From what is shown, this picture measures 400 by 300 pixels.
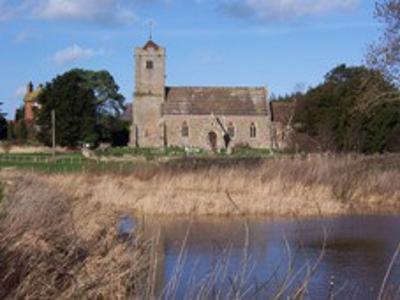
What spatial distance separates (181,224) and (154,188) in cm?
416


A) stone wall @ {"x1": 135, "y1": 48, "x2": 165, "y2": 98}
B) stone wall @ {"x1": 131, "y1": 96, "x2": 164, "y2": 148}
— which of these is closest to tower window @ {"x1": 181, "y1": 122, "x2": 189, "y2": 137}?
stone wall @ {"x1": 131, "y1": 96, "x2": 164, "y2": 148}

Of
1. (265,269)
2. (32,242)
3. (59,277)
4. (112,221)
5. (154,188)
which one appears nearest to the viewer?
(59,277)

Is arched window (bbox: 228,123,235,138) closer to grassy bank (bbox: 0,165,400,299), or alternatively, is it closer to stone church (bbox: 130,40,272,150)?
stone church (bbox: 130,40,272,150)

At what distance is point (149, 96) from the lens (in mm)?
68625

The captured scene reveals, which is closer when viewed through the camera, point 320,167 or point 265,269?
point 265,269

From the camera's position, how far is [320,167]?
23.1 m

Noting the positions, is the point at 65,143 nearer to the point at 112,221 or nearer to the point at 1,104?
the point at 1,104

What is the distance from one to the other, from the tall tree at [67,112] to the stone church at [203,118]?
6376mm

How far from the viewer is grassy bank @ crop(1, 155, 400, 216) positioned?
790 inches

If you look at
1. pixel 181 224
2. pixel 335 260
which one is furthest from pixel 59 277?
pixel 181 224

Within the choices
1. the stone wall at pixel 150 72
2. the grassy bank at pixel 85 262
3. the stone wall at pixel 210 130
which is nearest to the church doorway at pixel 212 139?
the stone wall at pixel 210 130

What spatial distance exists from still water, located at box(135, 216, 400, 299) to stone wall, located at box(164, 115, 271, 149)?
46.8 meters

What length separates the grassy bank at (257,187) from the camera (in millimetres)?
20062

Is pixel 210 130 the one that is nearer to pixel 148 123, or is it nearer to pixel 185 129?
pixel 185 129
